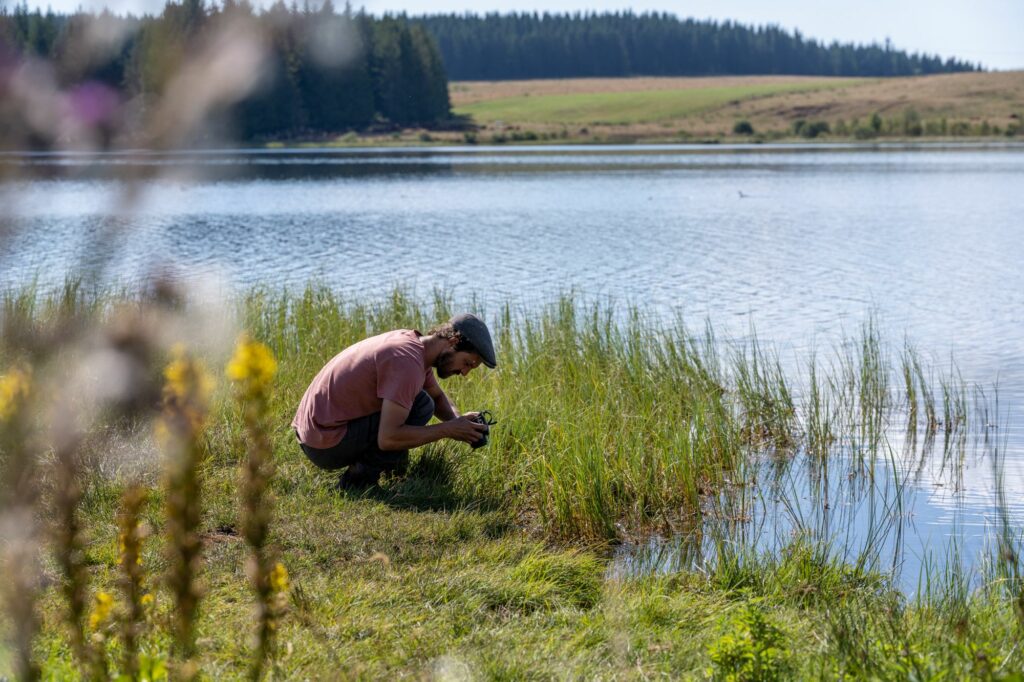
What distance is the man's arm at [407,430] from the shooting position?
5.71 meters

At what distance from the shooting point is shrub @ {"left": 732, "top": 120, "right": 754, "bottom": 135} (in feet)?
245

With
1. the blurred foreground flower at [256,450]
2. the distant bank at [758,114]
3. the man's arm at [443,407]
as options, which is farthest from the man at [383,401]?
the distant bank at [758,114]

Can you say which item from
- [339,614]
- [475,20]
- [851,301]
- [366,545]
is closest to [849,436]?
[366,545]

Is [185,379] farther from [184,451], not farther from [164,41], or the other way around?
[164,41]

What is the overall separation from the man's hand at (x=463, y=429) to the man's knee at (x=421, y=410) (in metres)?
0.36

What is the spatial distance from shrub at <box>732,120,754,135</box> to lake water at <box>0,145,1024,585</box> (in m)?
32.5

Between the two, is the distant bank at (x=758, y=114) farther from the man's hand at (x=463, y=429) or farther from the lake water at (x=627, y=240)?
the man's hand at (x=463, y=429)

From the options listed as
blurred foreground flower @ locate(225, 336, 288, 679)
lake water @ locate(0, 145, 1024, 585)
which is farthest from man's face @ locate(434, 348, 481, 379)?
blurred foreground flower @ locate(225, 336, 288, 679)

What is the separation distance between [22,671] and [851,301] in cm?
1422

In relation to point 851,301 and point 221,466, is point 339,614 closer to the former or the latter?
point 221,466

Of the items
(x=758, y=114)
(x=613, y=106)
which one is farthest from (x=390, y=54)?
(x=613, y=106)

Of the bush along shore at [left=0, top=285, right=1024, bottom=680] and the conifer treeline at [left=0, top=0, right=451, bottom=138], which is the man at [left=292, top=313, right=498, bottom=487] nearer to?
the bush along shore at [left=0, top=285, right=1024, bottom=680]

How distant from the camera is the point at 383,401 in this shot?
226 inches

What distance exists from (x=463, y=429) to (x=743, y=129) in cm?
7264
